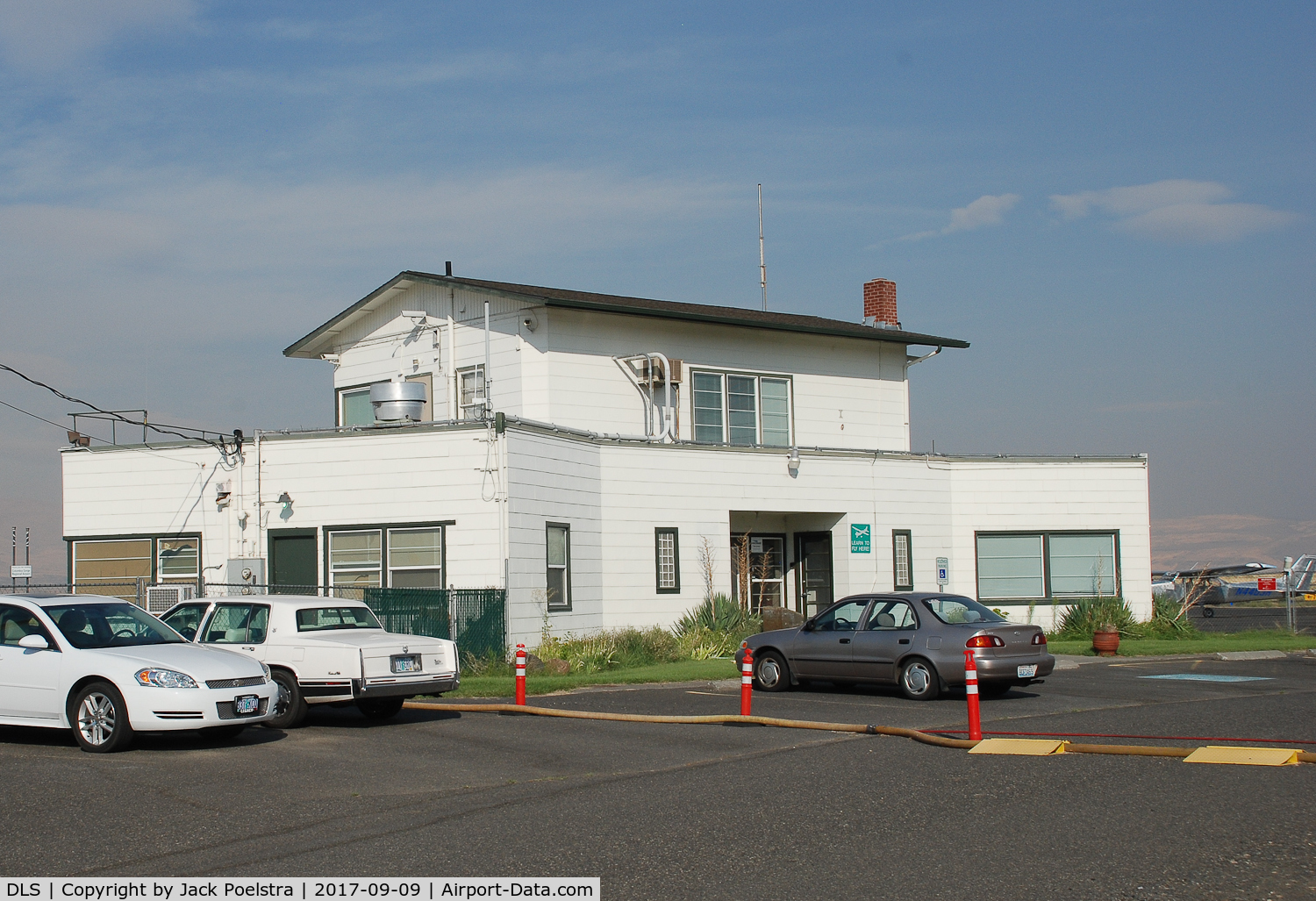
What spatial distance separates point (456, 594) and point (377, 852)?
12.3m

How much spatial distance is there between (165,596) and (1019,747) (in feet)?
47.7

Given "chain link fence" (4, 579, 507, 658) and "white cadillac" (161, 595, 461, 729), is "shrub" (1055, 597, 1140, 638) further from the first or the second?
"white cadillac" (161, 595, 461, 729)

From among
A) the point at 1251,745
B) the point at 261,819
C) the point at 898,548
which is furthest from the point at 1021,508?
the point at 261,819

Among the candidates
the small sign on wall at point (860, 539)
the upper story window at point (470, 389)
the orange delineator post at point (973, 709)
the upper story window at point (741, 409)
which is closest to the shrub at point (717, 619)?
the small sign on wall at point (860, 539)

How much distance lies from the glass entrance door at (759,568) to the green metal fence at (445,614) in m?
7.68

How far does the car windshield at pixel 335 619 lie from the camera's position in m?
14.9

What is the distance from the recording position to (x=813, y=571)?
28016 millimetres

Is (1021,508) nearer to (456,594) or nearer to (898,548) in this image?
(898,548)

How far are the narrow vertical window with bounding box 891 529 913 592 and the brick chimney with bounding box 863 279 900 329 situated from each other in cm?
626

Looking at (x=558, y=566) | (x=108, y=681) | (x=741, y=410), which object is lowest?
(x=108, y=681)

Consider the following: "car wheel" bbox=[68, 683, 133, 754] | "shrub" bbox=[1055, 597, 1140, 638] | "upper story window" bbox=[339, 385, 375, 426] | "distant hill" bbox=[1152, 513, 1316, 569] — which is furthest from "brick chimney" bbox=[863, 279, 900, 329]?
"distant hill" bbox=[1152, 513, 1316, 569]

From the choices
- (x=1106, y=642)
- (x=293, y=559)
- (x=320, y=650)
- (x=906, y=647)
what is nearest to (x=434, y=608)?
(x=293, y=559)

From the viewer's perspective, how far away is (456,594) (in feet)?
65.6

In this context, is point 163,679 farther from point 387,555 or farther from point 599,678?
point 387,555
